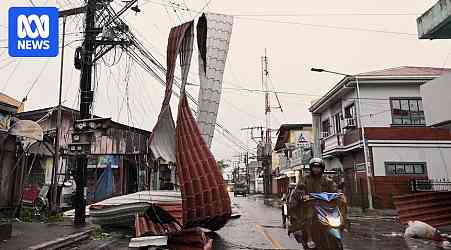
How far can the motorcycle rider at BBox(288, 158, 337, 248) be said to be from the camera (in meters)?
5.77

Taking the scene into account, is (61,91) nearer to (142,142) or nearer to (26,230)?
(26,230)

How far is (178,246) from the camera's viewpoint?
7.36 m

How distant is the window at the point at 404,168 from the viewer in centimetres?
2302

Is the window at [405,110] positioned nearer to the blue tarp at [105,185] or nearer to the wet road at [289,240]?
the wet road at [289,240]

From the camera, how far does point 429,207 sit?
12.7 m

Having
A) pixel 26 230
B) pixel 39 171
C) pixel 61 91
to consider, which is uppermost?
pixel 61 91

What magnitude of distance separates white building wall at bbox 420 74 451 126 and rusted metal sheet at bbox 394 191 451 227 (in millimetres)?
2605

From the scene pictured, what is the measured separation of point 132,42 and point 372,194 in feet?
54.4

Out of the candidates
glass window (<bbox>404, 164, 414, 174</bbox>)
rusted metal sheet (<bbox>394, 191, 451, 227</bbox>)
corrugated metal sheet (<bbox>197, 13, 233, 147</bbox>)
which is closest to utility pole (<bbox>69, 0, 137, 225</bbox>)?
corrugated metal sheet (<bbox>197, 13, 233, 147</bbox>)

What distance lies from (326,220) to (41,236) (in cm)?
875

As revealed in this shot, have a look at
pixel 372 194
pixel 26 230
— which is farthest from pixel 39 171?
pixel 372 194

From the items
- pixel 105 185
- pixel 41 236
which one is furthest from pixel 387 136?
pixel 41 236

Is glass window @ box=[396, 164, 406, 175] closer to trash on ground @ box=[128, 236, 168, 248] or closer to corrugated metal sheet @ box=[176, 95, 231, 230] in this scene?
corrugated metal sheet @ box=[176, 95, 231, 230]

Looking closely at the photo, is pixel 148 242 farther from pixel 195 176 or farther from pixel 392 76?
pixel 392 76
